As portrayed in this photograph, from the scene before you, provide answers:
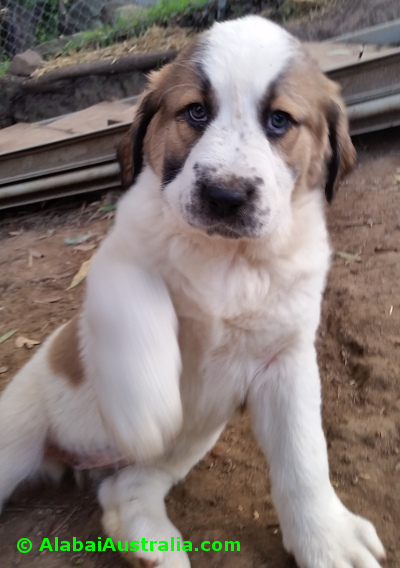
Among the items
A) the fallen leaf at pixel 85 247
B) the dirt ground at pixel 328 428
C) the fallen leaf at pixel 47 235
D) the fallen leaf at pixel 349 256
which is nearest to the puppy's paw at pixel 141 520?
the dirt ground at pixel 328 428

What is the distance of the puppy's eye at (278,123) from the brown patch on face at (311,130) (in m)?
0.01

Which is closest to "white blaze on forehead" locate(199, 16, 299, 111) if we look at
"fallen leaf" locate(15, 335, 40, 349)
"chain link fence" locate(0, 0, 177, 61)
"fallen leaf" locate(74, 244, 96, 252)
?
"fallen leaf" locate(15, 335, 40, 349)

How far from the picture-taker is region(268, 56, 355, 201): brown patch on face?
1.99 meters

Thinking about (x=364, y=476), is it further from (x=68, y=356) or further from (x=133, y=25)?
(x=133, y=25)

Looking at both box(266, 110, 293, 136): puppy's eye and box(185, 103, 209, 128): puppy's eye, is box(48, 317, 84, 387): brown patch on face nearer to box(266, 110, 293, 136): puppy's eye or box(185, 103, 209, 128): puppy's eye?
box(185, 103, 209, 128): puppy's eye

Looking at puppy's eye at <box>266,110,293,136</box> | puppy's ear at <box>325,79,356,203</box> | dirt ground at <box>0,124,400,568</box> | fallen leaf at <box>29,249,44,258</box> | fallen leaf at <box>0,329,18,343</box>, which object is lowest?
fallen leaf at <box>29,249,44,258</box>

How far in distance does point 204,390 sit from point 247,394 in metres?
0.15

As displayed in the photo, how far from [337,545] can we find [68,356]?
3.90ft

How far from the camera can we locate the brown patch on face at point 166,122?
1.98 m

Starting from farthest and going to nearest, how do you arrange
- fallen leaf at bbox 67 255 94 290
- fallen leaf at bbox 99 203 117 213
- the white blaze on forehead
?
1. fallen leaf at bbox 99 203 117 213
2. fallen leaf at bbox 67 255 94 290
3. the white blaze on forehead

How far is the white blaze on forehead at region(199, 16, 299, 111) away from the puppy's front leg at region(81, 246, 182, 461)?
0.66 meters

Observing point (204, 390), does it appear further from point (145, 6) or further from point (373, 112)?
point (145, 6)

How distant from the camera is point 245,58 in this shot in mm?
1891

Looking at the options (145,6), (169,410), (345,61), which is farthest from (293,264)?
(145,6)
